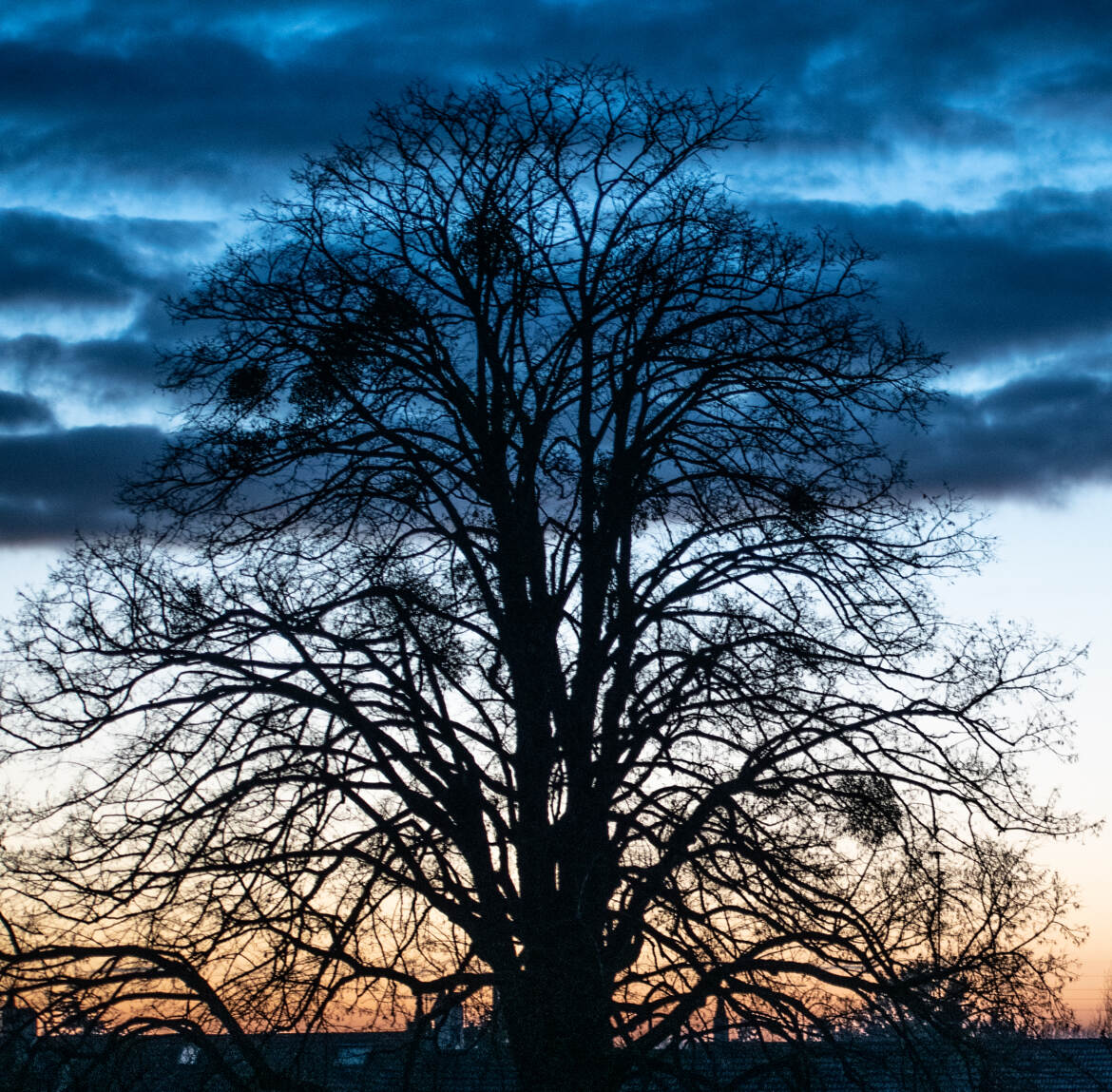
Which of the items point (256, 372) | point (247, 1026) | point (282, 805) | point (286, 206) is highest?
point (286, 206)

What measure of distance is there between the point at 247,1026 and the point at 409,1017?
121 cm

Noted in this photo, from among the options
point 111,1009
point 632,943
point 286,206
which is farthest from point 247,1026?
point 286,206

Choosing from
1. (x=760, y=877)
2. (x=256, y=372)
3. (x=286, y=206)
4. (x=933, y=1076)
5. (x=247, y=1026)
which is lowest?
(x=933, y=1076)

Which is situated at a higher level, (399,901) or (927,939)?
(399,901)

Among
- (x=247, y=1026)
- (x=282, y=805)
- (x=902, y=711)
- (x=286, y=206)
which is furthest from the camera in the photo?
(x=286, y=206)

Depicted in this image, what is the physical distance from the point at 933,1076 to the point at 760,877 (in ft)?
6.09

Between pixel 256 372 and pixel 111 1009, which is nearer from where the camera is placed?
pixel 111 1009

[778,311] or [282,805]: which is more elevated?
[778,311]

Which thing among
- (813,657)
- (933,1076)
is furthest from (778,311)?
(933,1076)

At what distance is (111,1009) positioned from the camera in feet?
31.9

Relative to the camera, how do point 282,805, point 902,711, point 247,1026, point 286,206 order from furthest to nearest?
1. point 286,206
2. point 902,711
3. point 282,805
4. point 247,1026

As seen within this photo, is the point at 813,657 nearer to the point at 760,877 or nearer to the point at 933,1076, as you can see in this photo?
the point at 760,877

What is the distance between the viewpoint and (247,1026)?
370 inches

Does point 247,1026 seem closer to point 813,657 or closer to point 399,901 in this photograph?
point 399,901
